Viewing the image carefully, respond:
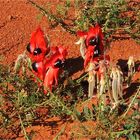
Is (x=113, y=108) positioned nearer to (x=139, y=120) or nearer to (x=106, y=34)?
(x=139, y=120)

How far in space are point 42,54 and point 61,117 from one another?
0.45 meters

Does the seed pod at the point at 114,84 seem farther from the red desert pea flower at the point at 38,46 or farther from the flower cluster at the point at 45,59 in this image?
the red desert pea flower at the point at 38,46

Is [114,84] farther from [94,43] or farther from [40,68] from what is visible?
[40,68]

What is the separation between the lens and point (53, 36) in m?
4.54

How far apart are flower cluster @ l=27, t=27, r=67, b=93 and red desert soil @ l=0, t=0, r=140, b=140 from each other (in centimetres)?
36

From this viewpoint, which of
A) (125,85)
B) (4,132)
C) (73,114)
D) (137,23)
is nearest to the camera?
(73,114)

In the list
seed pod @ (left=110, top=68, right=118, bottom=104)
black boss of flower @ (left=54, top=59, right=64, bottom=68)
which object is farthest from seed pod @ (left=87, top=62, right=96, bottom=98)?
black boss of flower @ (left=54, top=59, right=64, bottom=68)

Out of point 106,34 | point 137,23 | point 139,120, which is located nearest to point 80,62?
point 106,34

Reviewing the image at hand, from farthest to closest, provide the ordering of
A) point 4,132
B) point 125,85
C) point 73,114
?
1. point 125,85
2. point 4,132
3. point 73,114

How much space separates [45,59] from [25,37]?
78 cm

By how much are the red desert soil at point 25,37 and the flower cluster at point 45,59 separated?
1.17ft

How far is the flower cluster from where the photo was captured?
3.71 meters

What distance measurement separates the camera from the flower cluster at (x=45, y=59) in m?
3.71

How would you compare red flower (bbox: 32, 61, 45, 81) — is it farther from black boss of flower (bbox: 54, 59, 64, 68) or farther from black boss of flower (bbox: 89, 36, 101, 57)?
black boss of flower (bbox: 89, 36, 101, 57)
